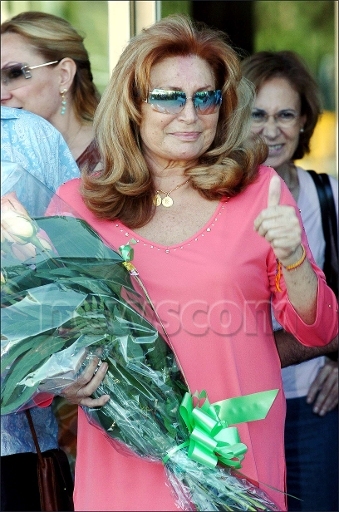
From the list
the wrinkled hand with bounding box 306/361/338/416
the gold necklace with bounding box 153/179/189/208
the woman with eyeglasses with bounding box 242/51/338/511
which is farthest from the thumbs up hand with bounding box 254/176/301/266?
the wrinkled hand with bounding box 306/361/338/416

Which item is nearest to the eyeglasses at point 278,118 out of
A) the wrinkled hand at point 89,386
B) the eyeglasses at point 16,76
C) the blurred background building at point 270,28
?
the eyeglasses at point 16,76

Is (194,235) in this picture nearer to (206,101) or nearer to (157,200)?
(157,200)

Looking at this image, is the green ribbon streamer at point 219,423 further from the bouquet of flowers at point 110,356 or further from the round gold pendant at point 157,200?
the round gold pendant at point 157,200

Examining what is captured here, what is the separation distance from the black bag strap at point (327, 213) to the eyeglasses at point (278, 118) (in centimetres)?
25

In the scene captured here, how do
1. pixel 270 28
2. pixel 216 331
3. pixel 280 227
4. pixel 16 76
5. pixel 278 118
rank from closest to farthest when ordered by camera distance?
pixel 280 227
pixel 216 331
pixel 16 76
pixel 278 118
pixel 270 28

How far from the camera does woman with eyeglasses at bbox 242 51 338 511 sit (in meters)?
3.29

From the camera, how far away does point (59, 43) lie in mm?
3328

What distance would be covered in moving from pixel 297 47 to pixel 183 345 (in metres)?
4.00

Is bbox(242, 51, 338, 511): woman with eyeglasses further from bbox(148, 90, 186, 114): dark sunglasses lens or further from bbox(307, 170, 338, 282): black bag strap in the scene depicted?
bbox(148, 90, 186, 114): dark sunglasses lens

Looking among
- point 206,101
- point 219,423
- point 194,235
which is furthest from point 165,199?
point 219,423

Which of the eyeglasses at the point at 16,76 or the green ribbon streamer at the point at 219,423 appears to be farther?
the eyeglasses at the point at 16,76

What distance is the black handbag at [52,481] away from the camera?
2.59 meters

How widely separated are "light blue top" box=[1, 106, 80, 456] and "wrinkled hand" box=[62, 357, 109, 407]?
2.08 feet

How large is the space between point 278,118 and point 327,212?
1.38 ft
